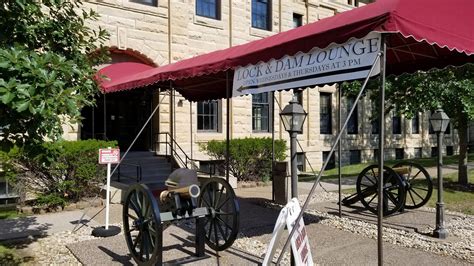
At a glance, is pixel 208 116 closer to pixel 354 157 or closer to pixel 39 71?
pixel 354 157

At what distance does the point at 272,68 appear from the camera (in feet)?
20.4

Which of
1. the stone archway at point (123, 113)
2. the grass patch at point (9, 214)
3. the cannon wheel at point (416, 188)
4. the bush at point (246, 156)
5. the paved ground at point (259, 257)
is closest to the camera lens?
the paved ground at point (259, 257)

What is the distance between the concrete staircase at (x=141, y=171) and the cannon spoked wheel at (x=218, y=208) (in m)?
4.68

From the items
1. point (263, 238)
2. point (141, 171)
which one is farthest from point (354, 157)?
point (263, 238)

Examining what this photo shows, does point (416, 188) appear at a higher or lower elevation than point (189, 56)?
lower

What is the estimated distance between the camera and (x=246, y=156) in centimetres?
1366

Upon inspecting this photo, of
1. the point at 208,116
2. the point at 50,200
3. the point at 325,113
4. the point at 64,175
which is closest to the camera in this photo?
the point at 50,200

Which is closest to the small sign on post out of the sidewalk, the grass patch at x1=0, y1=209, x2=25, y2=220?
the sidewalk

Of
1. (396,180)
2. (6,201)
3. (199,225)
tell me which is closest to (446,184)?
(396,180)

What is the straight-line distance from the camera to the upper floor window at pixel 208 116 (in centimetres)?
1522

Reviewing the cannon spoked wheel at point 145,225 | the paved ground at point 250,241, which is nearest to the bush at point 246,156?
the paved ground at point 250,241

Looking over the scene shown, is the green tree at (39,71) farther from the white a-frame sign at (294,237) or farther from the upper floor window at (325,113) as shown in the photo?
the upper floor window at (325,113)

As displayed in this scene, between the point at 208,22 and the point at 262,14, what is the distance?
3.24 m

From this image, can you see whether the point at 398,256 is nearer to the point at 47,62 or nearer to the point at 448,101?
the point at 47,62
